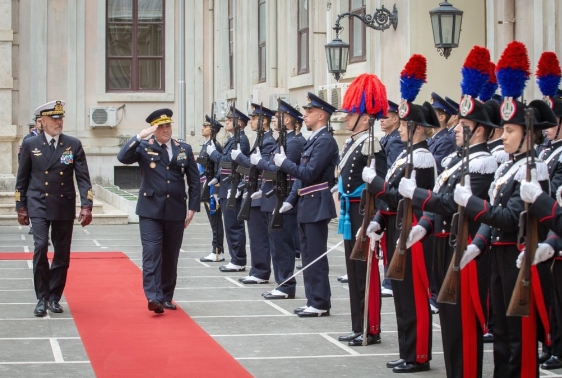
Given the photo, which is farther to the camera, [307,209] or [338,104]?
[338,104]

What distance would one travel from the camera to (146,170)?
10898 millimetres

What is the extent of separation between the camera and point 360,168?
9.27 meters

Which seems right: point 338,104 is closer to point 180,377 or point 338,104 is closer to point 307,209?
point 307,209

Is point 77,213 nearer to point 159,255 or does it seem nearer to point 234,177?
point 234,177

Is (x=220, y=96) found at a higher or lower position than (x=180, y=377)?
higher

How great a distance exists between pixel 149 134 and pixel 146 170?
36 centimetres

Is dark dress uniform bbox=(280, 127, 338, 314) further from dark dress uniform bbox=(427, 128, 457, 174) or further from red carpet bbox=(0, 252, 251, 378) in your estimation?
red carpet bbox=(0, 252, 251, 378)

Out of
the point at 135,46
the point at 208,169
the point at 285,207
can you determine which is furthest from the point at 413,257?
the point at 135,46

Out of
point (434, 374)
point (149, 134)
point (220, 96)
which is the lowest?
point (434, 374)

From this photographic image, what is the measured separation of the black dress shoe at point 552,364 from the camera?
8.10 m

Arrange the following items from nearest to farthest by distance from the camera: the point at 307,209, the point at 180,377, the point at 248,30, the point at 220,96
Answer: the point at 180,377, the point at 307,209, the point at 248,30, the point at 220,96

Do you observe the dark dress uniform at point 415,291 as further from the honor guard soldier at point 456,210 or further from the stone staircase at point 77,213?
the stone staircase at point 77,213

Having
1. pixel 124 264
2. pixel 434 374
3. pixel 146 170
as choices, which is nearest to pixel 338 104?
pixel 124 264

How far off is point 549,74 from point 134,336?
3919 mm
